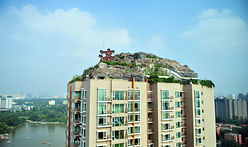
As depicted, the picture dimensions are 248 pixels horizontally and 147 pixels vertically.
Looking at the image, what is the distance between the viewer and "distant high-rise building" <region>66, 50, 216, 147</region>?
371 inches

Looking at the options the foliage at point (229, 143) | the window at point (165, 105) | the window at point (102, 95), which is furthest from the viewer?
the foliage at point (229, 143)

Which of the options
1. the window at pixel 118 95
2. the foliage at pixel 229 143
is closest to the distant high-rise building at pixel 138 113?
the window at pixel 118 95

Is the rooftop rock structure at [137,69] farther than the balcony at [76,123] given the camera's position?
Yes

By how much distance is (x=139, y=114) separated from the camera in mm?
10922

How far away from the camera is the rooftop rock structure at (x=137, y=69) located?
11539 millimetres

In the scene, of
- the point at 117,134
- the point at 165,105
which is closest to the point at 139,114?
the point at 117,134

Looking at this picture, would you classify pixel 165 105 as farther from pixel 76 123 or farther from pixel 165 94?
pixel 76 123

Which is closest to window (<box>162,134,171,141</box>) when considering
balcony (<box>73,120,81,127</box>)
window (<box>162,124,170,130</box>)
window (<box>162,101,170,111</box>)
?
window (<box>162,124,170,130</box>)

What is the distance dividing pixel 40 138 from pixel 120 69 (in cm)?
3858

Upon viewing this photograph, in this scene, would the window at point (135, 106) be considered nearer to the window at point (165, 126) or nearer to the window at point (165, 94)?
the window at point (165, 94)

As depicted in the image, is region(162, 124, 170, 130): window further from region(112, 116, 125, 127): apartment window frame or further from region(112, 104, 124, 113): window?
region(112, 104, 124, 113): window

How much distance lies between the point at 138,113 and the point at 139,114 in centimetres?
11

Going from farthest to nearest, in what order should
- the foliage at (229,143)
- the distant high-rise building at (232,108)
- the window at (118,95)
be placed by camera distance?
the distant high-rise building at (232,108), the foliage at (229,143), the window at (118,95)

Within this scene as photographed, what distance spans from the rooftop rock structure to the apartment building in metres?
0.93
